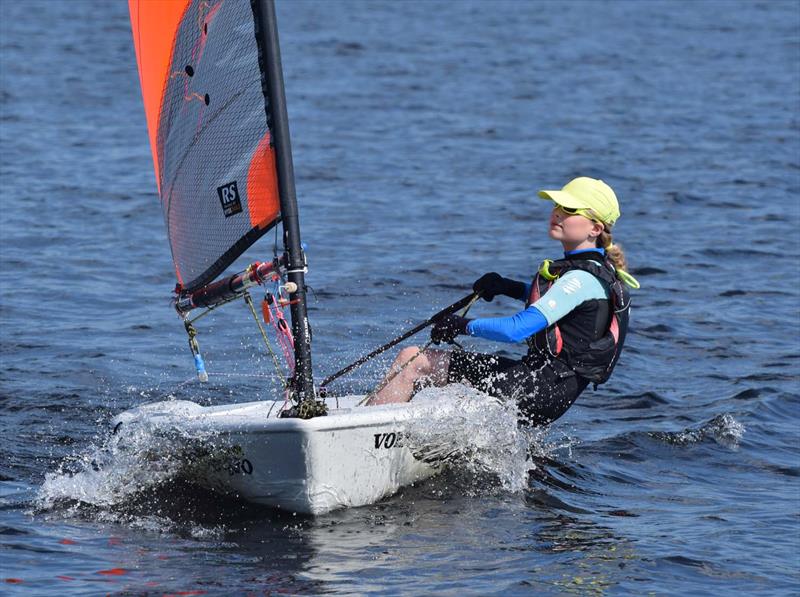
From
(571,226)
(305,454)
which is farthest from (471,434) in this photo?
(571,226)

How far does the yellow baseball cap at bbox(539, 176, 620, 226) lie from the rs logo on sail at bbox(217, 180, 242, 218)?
1408mm

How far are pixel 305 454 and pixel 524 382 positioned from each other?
1161 millimetres

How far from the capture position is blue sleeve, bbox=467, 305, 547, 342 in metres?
6.01

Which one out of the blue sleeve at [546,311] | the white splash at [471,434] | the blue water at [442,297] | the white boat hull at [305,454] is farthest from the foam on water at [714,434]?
the white boat hull at [305,454]

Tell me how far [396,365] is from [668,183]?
9.63 m

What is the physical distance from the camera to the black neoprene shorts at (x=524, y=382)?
6.29m

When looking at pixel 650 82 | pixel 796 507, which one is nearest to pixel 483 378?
pixel 796 507

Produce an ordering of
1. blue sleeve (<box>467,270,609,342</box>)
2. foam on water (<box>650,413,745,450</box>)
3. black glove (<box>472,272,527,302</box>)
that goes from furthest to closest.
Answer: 1. foam on water (<box>650,413,745,450</box>)
2. black glove (<box>472,272,527,302</box>)
3. blue sleeve (<box>467,270,609,342</box>)

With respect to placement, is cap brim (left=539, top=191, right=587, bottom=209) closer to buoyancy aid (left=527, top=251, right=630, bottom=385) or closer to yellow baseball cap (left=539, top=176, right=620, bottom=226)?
yellow baseball cap (left=539, top=176, right=620, bottom=226)

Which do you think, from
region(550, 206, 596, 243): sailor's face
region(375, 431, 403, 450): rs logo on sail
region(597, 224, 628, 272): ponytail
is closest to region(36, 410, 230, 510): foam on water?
region(375, 431, 403, 450): rs logo on sail

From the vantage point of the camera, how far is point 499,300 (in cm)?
1104

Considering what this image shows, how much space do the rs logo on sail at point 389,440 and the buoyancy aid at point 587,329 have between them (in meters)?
0.78

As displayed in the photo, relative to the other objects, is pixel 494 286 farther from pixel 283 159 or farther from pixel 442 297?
pixel 442 297

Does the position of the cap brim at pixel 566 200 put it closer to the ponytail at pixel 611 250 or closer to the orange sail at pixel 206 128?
the ponytail at pixel 611 250
